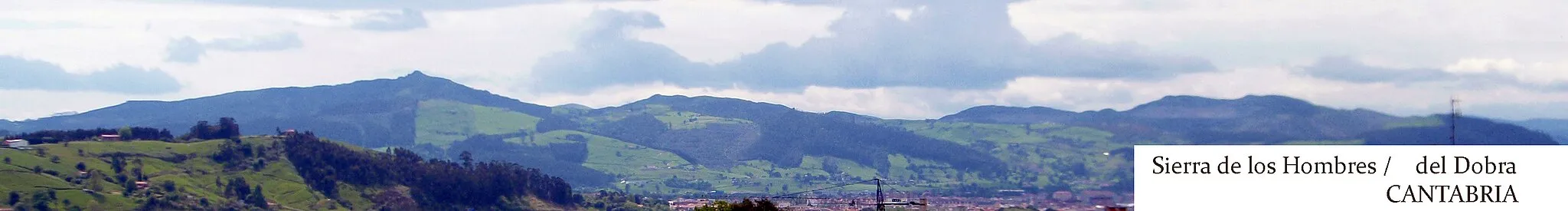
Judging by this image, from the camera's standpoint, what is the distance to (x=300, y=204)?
196 m

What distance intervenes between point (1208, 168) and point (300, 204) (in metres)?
176

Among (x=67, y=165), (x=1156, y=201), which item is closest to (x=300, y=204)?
(x=67, y=165)

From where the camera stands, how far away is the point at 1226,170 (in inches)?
1145

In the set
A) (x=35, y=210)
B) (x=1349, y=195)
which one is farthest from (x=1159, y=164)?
(x=35, y=210)

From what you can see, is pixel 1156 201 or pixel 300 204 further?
pixel 300 204

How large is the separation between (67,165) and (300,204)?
82.5 ft

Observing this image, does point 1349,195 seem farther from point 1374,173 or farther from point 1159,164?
point 1159,164

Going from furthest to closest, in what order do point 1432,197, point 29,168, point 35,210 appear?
point 29,168 → point 35,210 → point 1432,197

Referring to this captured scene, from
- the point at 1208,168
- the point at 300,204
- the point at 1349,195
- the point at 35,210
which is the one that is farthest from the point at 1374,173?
the point at 300,204

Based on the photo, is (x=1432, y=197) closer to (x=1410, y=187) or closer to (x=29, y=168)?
(x=1410, y=187)

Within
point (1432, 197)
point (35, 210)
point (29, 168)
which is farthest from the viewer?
point (29, 168)

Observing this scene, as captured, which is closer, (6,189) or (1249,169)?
(1249,169)

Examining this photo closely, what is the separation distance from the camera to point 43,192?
178 metres

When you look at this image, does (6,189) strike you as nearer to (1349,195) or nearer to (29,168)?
(29,168)
